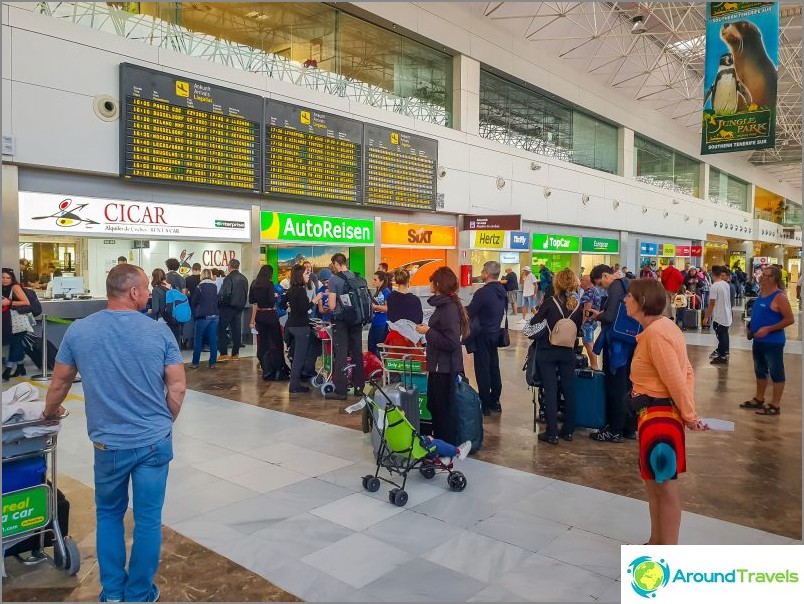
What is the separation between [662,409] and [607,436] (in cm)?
303

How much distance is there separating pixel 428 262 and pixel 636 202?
1411 centimetres

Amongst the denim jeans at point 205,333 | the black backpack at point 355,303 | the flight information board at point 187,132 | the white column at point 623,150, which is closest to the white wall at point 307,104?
the flight information board at point 187,132

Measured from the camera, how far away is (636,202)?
26812 mm

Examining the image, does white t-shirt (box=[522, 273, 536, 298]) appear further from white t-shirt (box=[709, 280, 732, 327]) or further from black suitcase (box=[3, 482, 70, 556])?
black suitcase (box=[3, 482, 70, 556])

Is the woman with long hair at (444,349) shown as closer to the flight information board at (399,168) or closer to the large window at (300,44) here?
the large window at (300,44)

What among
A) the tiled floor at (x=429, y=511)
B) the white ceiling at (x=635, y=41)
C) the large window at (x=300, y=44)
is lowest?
the tiled floor at (x=429, y=511)

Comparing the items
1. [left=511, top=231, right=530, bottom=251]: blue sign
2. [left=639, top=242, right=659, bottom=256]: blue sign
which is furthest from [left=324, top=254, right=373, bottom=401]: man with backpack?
[left=639, top=242, right=659, bottom=256]: blue sign

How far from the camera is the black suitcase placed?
3405 millimetres

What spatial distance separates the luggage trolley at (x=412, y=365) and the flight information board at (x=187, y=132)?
6433 millimetres

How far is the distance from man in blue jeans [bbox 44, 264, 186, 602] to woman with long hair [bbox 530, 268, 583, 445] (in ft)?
12.4

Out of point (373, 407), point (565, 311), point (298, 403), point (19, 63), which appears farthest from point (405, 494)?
point (19, 63)

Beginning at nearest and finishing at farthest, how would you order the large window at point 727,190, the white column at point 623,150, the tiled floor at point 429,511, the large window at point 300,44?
the tiled floor at point 429,511
the large window at point 300,44
the white column at point 623,150
the large window at point 727,190

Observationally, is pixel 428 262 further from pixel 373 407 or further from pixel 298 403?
pixel 373 407

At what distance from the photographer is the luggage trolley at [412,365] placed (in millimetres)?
5863
